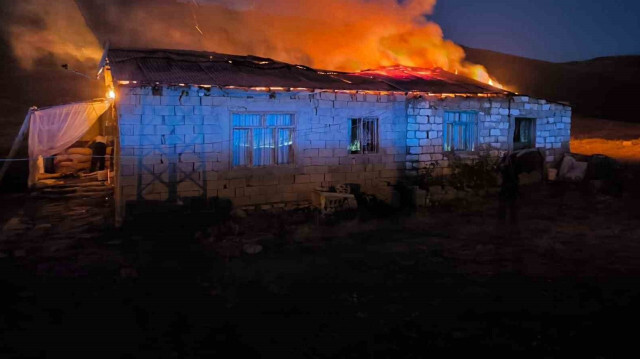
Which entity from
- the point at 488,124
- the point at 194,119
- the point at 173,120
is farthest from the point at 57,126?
the point at 488,124

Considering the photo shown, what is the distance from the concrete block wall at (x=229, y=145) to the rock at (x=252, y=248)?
3.03 meters

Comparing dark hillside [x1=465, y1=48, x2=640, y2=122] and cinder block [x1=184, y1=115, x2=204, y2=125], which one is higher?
dark hillside [x1=465, y1=48, x2=640, y2=122]

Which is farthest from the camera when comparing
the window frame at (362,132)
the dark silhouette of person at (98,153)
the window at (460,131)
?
the dark silhouette of person at (98,153)

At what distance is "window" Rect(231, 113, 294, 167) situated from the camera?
11727mm

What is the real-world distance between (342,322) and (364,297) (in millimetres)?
871

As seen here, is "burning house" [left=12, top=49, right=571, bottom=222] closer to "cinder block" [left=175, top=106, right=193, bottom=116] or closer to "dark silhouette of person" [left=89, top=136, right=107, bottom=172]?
"cinder block" [left=175, top=106, right=193, bottom=116]

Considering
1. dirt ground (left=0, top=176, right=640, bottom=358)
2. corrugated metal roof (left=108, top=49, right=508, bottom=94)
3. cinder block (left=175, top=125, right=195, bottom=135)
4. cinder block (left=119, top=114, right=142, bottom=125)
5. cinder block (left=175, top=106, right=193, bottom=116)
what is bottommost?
dirt ground (left=0, top=176, right=640, bottom=358)

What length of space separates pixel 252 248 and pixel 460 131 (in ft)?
29.8

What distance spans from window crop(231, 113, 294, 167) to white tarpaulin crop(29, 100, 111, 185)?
4410 millimetres

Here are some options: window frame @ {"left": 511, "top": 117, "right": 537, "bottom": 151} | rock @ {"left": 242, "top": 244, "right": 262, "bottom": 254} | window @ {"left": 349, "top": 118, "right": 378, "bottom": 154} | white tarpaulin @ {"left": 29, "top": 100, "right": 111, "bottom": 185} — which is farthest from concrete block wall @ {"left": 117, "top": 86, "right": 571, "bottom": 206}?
white tarpaulin @ {"left": 29, "top": 100, "right": 111, "bottom": 185}

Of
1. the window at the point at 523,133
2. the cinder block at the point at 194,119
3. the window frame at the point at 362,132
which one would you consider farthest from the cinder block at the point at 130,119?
the window at the point at 523,133

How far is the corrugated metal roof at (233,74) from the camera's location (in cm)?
1071

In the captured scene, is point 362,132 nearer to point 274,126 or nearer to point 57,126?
point 274,126

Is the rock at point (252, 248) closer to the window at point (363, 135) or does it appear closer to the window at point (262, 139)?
the window at point (262, 139)
